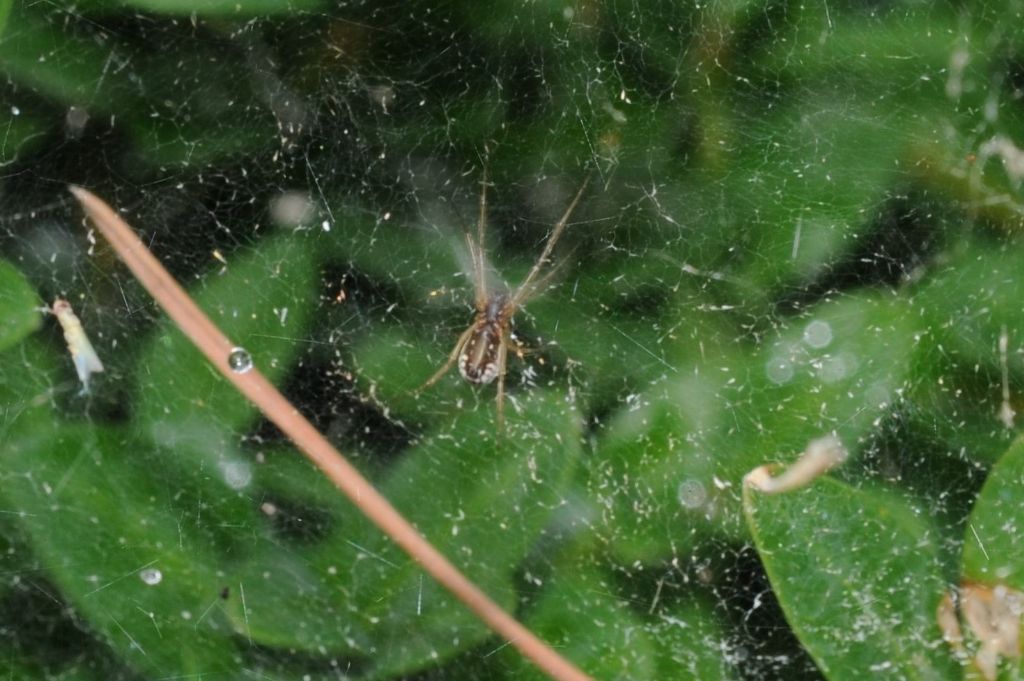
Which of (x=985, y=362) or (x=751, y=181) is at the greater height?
(x=751, y=181)

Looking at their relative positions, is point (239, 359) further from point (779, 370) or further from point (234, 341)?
point (779, 370)

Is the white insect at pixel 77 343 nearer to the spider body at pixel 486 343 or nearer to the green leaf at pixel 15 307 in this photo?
the green leaf at pixel 15 307

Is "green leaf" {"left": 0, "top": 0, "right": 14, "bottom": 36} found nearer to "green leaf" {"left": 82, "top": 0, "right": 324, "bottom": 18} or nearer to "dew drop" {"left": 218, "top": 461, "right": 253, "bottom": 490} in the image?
"green leaf" {"left": 82, "top": 0, "right": 324, "bottom": 18}

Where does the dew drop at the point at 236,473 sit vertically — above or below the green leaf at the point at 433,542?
above

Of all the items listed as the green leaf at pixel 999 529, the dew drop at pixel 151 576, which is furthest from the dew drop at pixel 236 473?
the green leaf at pixel 999 529

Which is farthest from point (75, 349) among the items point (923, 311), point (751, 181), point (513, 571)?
point (923, 311)

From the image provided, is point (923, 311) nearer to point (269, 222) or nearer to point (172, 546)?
point (269, 222)
